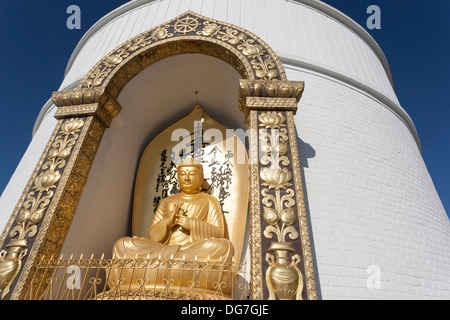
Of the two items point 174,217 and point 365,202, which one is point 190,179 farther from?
point 365,202

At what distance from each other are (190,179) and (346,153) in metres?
2.43

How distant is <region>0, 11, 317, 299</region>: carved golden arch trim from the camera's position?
2697 mm

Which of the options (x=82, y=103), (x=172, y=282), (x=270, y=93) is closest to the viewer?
(x=172, y=282)

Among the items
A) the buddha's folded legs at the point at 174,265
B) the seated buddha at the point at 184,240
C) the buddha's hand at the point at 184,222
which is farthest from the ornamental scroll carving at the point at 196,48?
the buddha's folded legs at the point at 174,265

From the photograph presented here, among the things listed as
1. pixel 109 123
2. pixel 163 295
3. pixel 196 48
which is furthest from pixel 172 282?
pixel 196 48

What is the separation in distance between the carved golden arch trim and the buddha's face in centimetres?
127

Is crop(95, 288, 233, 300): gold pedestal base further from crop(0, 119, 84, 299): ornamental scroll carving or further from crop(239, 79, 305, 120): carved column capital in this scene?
crop(239, 79, 305, 120): carved column capital

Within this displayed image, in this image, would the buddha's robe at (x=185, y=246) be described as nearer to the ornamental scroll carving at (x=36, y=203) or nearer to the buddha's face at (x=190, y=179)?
the buddha's face at (x=190, y=179)

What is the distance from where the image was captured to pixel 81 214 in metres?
3.54

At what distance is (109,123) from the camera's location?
13.2 ft

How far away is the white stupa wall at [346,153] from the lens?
12.0 feet

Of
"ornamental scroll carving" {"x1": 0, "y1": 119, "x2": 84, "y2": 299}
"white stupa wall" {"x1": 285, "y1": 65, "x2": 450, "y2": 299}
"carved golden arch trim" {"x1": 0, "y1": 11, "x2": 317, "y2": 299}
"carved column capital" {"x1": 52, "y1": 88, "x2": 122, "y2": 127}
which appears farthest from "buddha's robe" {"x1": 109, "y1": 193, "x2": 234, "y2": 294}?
"carved column capital" {"x1": 52, "y1": 88, "x2": 122, "y2": 127}
